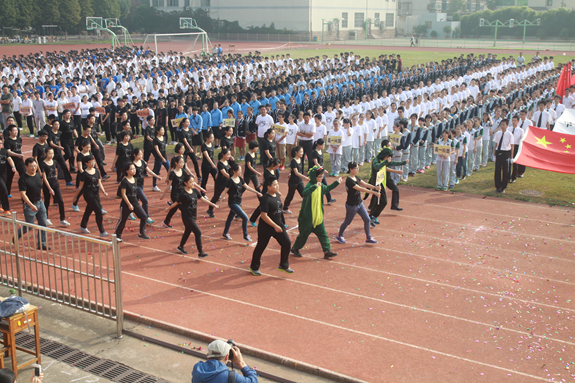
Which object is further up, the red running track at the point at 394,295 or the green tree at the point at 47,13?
the green tree at the point at 47,13

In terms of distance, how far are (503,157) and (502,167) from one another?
30cm

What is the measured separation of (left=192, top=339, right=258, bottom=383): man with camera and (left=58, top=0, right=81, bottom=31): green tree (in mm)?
78829

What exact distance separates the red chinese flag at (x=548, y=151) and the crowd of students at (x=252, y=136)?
27.3 inches

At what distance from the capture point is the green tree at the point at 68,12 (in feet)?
241

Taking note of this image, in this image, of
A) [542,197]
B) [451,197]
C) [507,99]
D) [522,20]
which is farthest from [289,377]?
[522,20]

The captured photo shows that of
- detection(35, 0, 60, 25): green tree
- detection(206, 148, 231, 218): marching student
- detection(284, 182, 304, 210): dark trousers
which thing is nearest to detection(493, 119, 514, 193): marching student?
detection(284, 182, 304, 210): dark trousers

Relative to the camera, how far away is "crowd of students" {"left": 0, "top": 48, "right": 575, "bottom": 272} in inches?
450

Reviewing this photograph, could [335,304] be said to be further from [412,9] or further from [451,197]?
[412,9]

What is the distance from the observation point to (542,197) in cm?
1507

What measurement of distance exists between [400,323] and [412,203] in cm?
679

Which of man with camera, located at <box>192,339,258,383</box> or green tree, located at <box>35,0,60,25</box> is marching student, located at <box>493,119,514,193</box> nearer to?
man with camera, located at <box>192,339,258,383</box>

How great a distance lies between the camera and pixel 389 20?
3644 inches

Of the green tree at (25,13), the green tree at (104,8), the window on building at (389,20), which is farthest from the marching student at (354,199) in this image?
the window on building at (389,20)

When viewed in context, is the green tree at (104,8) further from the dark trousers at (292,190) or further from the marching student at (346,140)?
the dark trousers at (292,190)
